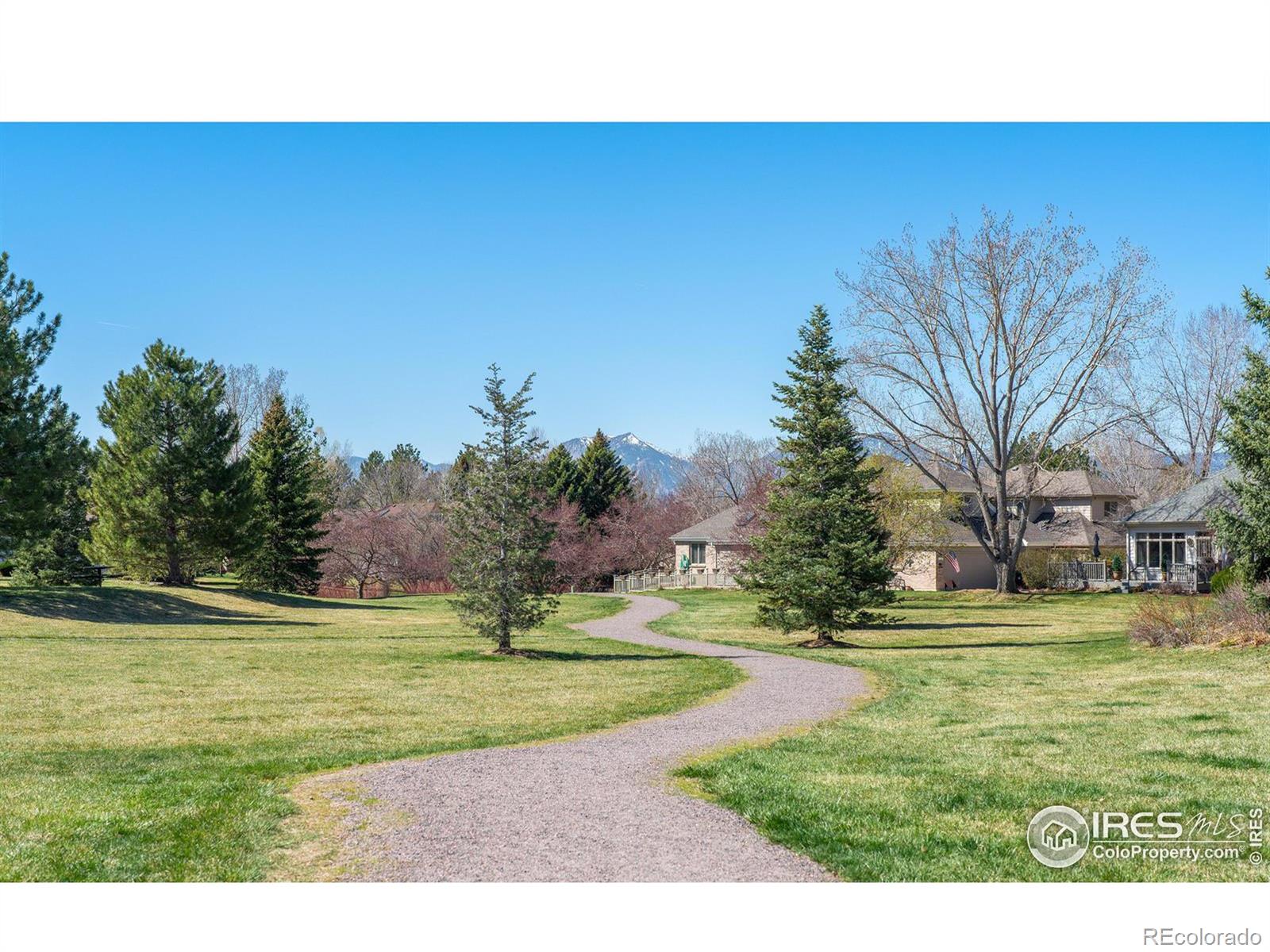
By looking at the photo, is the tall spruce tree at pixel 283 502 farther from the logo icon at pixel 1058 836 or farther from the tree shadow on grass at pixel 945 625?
the logo icon at pixel 1058 836

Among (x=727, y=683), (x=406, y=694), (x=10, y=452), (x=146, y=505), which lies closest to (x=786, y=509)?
(x=727, y=683)

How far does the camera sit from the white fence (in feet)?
183

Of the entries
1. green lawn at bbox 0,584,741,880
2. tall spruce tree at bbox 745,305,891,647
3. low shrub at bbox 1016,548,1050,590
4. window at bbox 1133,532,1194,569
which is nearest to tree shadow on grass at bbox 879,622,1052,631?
tall spruce tree at bbox 745,305,891,647

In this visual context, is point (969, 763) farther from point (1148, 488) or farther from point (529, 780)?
point (1148, 488)

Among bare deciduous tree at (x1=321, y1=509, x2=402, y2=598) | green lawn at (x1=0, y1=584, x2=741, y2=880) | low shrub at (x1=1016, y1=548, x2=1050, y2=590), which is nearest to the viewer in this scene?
green lawn at (x1=0, y1=584, x2=741, y2=880)

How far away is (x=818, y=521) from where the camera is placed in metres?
26.6

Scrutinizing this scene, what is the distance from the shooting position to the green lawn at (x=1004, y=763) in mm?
6621

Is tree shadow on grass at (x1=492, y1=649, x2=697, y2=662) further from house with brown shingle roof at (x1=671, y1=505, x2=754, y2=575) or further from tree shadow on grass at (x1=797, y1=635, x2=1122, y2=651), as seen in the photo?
house with brown shingle roof at (x1=671, y1=505, x2=754, y2=575)

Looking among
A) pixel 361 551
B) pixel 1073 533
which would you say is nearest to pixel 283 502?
pixel 361 551

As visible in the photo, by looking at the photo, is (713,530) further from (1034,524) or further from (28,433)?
(28,433)

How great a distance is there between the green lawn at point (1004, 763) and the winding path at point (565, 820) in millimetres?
461

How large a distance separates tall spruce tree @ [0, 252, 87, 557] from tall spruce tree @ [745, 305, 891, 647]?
18.9 metres

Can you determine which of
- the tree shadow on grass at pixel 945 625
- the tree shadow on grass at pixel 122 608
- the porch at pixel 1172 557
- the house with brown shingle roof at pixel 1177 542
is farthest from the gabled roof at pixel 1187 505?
the tree shadow on grass at pixel 122 608

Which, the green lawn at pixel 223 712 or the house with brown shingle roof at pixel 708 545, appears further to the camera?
the house with brown shingle roof at pixel 708 545
